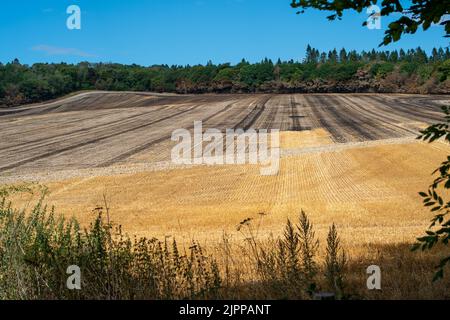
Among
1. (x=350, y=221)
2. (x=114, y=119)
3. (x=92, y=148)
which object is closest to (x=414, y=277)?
(x=350, y=221)

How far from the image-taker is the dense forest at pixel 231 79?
456 ft

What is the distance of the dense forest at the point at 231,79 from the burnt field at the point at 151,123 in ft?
64.5

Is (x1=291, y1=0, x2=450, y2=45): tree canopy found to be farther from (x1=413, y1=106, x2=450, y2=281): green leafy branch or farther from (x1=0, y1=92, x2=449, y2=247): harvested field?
(x1=0, y1=92, x2=449, y2=247): harvested field

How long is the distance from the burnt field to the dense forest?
64.5 feet

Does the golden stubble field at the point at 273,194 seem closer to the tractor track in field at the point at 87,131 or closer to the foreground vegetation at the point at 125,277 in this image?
the foreground vegetation at the point at 125,277

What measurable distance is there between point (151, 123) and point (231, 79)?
92.0 m

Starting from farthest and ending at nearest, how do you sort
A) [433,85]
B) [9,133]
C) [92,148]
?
[433,85], [9,133], [92,148]

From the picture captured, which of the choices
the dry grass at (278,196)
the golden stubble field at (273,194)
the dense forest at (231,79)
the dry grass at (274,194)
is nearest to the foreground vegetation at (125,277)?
the dry grass at (278,196)

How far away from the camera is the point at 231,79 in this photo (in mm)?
173375

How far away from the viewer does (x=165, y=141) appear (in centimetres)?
6569

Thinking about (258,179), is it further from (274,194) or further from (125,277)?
(125,277)
